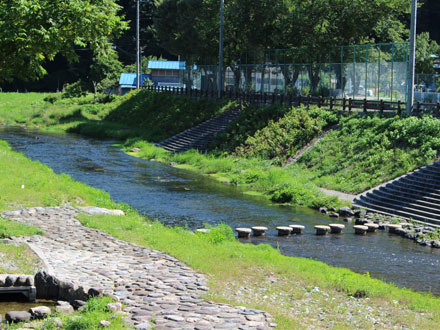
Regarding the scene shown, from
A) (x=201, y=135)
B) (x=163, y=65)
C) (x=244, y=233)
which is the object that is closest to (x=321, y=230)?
(x=244, y=233)

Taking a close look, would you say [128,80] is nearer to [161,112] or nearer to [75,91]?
[75,91]

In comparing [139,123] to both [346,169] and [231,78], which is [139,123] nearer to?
[231,78]

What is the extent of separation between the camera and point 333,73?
45688 millimetres

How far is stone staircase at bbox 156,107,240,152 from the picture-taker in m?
49.0

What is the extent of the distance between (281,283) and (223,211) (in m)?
12.6

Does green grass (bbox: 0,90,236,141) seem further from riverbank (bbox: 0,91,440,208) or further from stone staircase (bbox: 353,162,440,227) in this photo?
stone staircase (bbox: 353,162,440,227)

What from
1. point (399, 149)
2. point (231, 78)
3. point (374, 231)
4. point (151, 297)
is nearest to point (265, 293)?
point (151, 297)

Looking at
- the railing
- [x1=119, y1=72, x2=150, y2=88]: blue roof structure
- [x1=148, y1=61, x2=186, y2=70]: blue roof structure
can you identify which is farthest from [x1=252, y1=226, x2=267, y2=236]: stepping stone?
[x1=148, y1=61, x2=186, y2=70]: blue roof structure

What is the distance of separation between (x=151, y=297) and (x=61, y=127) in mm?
53685

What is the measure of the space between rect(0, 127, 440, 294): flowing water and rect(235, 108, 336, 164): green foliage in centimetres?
471

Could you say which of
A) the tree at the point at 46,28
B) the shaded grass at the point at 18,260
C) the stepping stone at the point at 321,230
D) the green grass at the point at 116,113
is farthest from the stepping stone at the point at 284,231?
the green grass at the point at 116,113

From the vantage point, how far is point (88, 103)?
76.9m

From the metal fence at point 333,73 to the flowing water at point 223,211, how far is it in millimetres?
11716

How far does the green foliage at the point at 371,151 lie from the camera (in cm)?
3195
